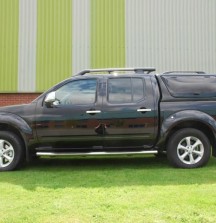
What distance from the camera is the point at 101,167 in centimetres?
707

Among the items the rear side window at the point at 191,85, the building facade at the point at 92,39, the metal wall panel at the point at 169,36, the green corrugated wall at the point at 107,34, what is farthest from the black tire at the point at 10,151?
A: the metal wall panel at the point at 169,36

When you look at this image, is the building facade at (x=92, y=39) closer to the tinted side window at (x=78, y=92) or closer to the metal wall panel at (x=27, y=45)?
the metal wall panel at (x=27, y=45)

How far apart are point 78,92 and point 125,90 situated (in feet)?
2.78

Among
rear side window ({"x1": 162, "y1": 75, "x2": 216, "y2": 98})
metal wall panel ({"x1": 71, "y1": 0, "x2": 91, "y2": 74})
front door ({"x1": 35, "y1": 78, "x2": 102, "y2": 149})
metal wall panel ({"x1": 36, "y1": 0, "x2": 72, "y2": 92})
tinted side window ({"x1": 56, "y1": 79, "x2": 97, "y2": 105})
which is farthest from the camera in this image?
metal wall panel ({"x1": 71, "y1": 0, "x2": 91, "y2": 74})

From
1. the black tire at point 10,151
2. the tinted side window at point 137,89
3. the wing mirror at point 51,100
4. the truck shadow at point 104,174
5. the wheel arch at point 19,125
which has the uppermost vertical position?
the tinted side window at point 137,89

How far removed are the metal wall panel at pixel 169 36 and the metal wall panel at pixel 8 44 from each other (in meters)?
4.42

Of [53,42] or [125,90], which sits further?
[53,42]

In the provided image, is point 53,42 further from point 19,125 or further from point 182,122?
point 182,122

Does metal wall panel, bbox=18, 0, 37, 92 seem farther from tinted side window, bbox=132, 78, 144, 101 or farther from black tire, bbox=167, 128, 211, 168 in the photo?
black tire, bbox=167, 128, 211, 168

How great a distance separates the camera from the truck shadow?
18.5ft

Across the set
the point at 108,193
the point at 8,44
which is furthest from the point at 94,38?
the point at 108,193

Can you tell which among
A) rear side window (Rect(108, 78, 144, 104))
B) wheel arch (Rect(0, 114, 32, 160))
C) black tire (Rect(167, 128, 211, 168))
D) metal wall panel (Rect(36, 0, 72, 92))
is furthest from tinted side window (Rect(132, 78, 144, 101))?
metal wall panel (Rect(36, 0, 72, 92))

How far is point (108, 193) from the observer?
4957mm

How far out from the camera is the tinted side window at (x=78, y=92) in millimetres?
6730
